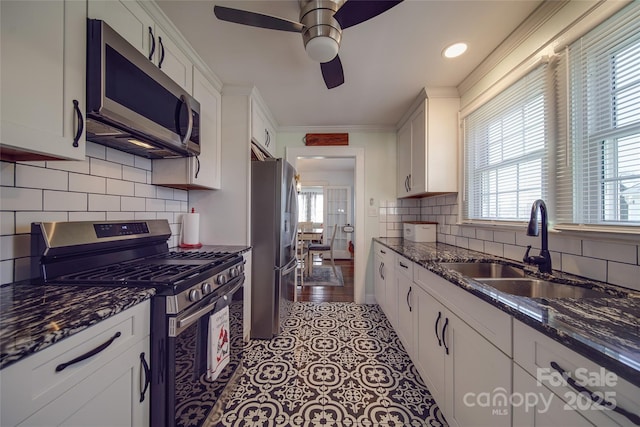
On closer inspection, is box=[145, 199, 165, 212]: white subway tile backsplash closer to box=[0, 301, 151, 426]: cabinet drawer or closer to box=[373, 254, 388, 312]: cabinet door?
box=[0, 301, 151, 426]: cabinet drawer

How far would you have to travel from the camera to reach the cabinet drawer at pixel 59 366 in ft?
1.59

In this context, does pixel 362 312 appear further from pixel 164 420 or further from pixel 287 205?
pixel 164 420

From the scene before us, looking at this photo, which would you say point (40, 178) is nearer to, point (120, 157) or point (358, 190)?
point (120, 157)

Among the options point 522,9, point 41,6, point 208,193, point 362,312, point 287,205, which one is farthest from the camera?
point 362,312

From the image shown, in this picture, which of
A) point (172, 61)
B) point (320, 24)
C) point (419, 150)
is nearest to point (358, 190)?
point (419, 150)

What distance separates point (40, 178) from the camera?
0.99 meters

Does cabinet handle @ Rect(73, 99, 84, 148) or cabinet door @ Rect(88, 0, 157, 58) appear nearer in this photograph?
cabinet handle @ Rect(73, 99, 84, 148)

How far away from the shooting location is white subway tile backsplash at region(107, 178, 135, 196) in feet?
4.28

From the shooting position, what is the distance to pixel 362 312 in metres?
2.69

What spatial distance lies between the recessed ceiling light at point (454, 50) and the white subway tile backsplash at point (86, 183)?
235cm

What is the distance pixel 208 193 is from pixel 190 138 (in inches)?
25.6

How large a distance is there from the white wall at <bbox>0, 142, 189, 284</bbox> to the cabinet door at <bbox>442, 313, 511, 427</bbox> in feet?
6.18

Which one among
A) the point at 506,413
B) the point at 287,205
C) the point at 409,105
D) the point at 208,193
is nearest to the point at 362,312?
the point at 287,205

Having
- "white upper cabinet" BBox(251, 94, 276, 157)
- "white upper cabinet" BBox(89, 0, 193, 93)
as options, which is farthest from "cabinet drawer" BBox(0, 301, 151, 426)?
"white upper cabinet" BBox(251, 94, 276, 157)
